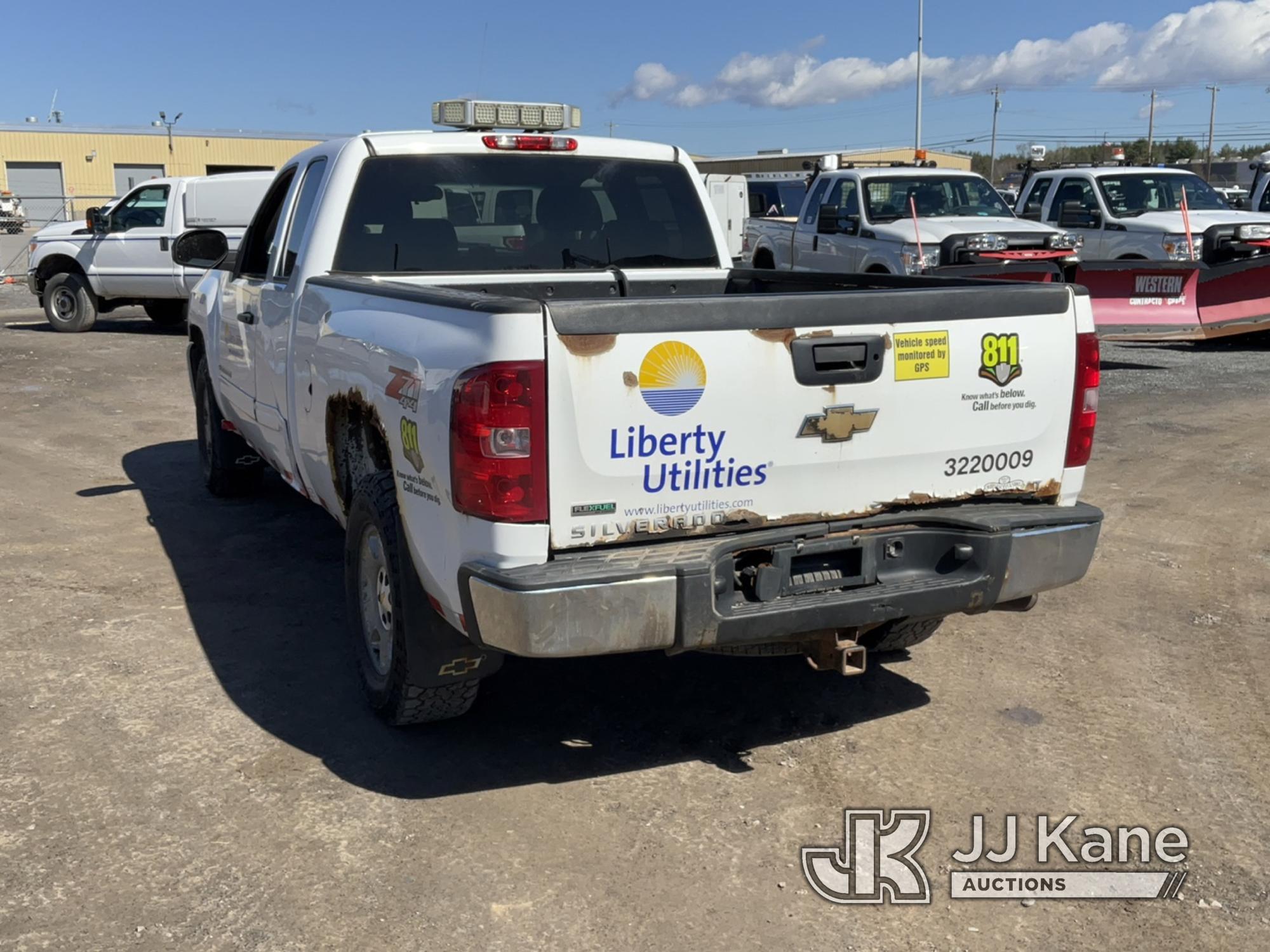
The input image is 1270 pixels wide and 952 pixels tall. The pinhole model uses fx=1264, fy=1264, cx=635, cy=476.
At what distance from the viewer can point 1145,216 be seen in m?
15.4

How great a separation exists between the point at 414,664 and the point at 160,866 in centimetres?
95

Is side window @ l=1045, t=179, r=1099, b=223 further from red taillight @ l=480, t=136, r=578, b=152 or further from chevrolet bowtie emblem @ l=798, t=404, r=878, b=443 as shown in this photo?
chevrolet bowtie emblem @ l=798, t=404, r=878, b=443

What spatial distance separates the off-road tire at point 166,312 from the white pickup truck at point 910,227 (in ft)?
29.7

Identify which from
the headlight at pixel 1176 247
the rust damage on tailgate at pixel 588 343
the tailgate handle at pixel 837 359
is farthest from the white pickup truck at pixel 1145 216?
the rust damage on tailgate at pixel 588 343

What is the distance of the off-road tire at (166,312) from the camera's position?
18406mm

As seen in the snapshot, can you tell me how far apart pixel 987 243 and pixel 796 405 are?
1024 cm

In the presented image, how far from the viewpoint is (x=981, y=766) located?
4133mm

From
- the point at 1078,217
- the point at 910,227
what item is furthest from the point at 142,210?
the point at 1078,217

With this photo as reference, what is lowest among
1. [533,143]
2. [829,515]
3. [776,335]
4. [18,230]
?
[829,515]

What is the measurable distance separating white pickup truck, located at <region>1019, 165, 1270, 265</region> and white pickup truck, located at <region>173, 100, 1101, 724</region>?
1100 centimetres

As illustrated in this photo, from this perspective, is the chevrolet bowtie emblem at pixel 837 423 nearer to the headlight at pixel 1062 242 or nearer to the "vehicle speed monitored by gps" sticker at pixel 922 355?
the "vehicle speed monitored by gps" sticker at pixel 922 355

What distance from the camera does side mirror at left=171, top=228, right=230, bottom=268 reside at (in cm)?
647

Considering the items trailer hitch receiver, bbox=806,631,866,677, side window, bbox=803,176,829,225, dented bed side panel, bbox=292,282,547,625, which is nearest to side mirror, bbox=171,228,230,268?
dented bed side panel, bbox=292,282,547,625

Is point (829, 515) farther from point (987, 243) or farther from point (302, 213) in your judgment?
point (987, 243)
